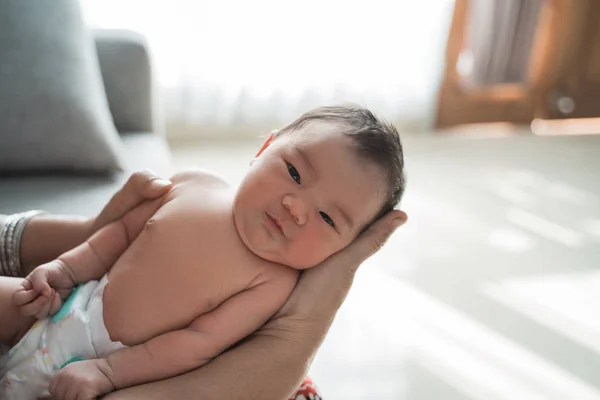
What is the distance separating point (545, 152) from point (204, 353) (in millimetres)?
2361

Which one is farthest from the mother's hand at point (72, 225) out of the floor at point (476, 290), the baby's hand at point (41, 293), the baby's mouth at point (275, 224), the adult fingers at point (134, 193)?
the floor at point (476, 290)

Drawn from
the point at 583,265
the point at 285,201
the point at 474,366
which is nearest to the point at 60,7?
the point at 285,201

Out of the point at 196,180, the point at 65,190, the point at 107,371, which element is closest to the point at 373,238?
the point at 196,180

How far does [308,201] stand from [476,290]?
1.06 m

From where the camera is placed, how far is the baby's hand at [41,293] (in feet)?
2.90

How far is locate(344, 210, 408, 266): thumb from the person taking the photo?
922mm

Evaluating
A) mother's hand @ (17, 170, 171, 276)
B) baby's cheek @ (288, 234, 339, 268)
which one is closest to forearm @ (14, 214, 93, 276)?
mother's hand @ (17, 170, 171, 276)

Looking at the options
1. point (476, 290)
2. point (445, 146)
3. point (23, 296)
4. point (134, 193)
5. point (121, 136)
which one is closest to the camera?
point (23, 296)

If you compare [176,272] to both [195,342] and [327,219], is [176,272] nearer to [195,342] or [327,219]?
[195,342]

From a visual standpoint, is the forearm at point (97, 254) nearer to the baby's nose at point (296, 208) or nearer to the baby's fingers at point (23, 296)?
the baby's fingers at point (23, 296)

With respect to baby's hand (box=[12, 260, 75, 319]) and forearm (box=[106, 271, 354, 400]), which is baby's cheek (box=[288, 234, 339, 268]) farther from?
baby's hand (box=[12, 260, 75, 319])

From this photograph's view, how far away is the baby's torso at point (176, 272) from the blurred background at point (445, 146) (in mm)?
633

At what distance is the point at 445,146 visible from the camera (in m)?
2.79

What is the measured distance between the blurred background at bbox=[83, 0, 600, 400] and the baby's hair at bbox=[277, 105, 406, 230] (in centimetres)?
66
